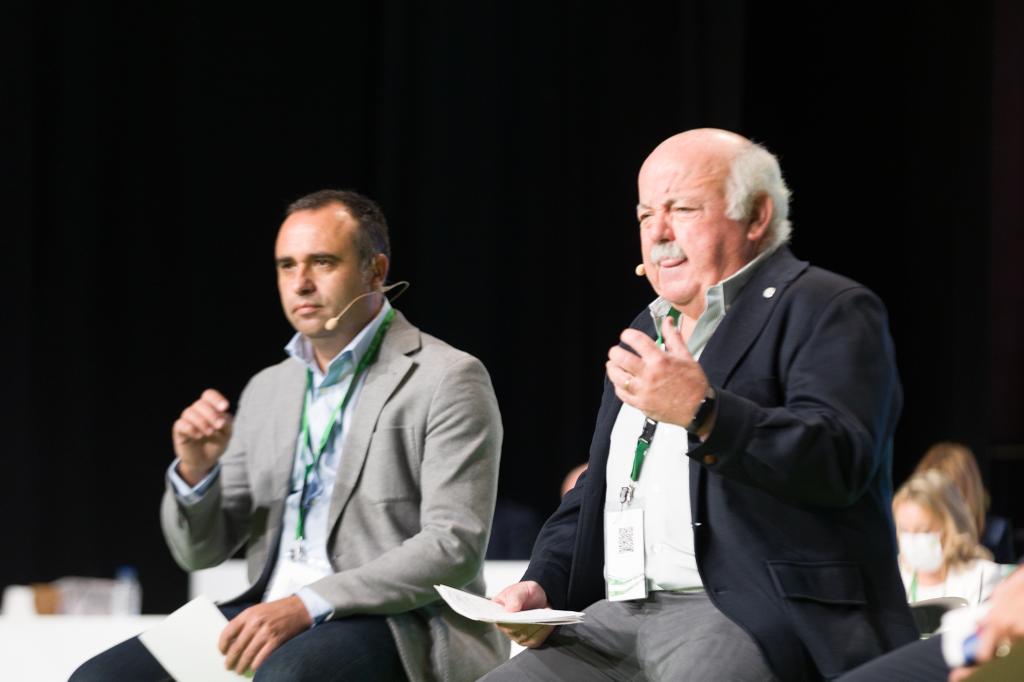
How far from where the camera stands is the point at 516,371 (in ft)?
20.3

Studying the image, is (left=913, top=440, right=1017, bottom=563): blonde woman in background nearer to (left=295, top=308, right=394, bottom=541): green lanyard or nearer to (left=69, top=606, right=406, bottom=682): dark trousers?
(left=295, top=308, right=394, bottom=541): green lanyard

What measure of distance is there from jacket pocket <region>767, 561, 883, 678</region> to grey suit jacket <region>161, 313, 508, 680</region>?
2.84 ft

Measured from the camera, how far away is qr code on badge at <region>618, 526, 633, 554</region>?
2.22m

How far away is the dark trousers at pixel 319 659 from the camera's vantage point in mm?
2453

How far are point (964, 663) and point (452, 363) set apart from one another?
1.49 meters

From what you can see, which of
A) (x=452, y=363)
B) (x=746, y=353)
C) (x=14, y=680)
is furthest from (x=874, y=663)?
(x=14, y=680)

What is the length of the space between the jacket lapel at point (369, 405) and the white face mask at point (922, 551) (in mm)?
2230

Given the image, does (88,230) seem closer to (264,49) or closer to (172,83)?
(172,83)

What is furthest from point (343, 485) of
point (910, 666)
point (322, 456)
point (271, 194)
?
point (271, 194)

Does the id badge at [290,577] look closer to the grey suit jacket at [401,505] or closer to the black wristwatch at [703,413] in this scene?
the grey suit jacket at [401,505]

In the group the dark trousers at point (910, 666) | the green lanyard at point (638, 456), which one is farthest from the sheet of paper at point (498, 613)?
the dark trousers at point (910, 666)

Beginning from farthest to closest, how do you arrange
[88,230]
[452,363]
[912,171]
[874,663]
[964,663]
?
1. [912,171]
2. [88,230]
3. [452,363]
4. [874,663]
5. [964,663]

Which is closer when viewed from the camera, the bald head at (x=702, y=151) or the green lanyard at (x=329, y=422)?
the bald head at (x=702, y=151)

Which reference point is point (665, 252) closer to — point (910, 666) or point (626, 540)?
point (626, 540)
